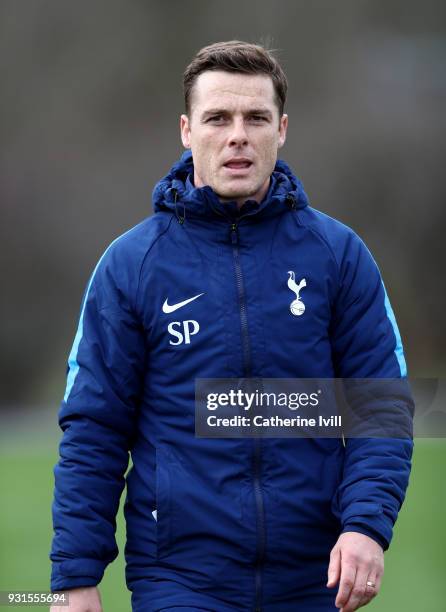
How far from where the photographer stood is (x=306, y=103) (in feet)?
44.4

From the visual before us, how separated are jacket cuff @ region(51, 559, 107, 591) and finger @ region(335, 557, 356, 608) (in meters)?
0.52

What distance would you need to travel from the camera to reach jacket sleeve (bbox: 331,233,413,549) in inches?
93.9

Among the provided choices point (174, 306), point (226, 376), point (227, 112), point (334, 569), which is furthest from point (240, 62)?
point (334, 569)

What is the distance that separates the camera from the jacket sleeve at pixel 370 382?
7.82ft

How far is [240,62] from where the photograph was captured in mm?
2578

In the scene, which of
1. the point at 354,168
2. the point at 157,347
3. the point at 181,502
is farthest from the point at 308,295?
the point at 354,168

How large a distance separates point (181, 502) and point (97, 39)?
38.8 feet

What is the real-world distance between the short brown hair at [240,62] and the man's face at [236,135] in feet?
0.05

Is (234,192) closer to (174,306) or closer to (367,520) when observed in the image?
(174,306)

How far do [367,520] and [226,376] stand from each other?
0.42 m

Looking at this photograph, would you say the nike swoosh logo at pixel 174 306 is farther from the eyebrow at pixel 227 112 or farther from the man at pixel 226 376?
the eyebrow at pixel 227 112

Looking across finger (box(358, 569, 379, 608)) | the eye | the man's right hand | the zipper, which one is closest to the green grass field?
the man's right hand

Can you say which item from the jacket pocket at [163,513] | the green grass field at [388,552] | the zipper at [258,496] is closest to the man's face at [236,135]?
the zipper at [258,496]

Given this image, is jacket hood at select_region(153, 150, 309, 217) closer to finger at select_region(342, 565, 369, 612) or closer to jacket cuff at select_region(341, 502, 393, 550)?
jacket cuff at select_region(341, 502, 393, 550)
